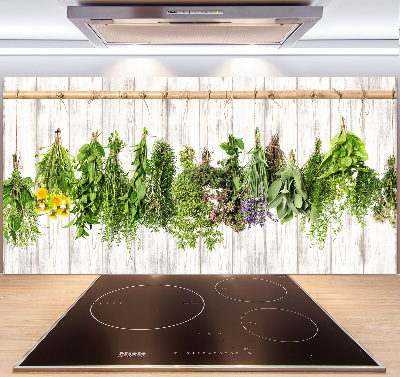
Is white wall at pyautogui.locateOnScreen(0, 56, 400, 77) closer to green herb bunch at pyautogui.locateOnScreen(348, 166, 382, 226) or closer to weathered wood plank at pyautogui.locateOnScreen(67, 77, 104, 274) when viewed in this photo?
weathered wood plank at pyautogui.locateOnScreen(67, 77, 104, 274)

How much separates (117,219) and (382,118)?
166 centimetres

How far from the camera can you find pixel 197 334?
1187 mm

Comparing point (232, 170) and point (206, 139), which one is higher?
point (206, 139)

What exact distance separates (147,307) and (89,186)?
2.30 ft

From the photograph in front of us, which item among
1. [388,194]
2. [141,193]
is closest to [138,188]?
[141,193]

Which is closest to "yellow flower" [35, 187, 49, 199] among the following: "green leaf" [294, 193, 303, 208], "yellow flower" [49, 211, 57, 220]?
"yellow flower" [49, 211, 57, 220]

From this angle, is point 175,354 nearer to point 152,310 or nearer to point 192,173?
point 152,310

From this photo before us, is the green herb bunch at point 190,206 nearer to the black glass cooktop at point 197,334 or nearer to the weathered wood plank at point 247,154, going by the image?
the black glass cooktop at point 197,334

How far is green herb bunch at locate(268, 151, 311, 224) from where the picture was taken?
66.9 inches

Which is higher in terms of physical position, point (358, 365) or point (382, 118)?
point (382, 118)

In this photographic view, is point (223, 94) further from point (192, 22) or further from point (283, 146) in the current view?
point (192, 22)

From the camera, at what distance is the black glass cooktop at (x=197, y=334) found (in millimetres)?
1029

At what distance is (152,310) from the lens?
1.38 m

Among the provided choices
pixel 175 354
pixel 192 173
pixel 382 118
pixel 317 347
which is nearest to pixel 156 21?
pixel 192 173
